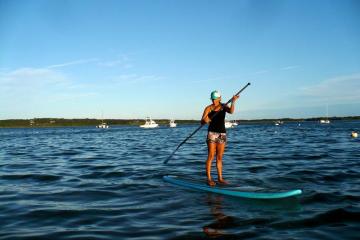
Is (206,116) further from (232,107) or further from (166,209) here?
(166,209)

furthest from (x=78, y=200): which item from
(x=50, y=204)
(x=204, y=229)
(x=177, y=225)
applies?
(x=204, y=229)

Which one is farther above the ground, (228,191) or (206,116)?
(206,116)

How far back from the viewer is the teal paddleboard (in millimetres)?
9280

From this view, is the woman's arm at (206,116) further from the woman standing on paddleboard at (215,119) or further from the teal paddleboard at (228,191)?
the teal paddleboard at (228,191)

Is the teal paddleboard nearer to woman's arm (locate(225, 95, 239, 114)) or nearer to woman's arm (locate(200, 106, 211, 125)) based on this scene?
woman's arm (locate(200, 106, 211, 125))

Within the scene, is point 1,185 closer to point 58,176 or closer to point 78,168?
point 58,176

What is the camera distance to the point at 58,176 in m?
15.1

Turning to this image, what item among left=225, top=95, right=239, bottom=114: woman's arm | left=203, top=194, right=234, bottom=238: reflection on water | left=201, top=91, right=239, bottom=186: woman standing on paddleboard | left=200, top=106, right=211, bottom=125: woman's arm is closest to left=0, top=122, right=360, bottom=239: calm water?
left=203, top=194, right=234, bottom=238: reflection on water

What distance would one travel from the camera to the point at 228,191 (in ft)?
33.9

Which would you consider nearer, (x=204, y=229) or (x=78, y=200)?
(x=204, y=229)

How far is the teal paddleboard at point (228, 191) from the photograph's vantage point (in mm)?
9280

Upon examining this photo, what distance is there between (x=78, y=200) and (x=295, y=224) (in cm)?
600

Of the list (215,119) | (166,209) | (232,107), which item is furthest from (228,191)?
(232,107)

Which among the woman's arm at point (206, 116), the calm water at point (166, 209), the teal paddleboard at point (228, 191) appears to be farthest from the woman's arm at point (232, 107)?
the calm water at point (166, 209)
